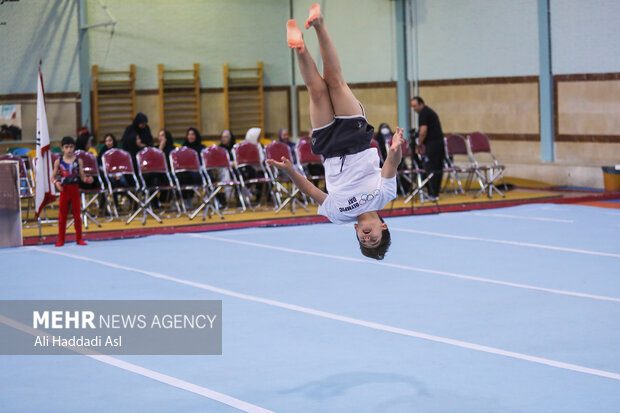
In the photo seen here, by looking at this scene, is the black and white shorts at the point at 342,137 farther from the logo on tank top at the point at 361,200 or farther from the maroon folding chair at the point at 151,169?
the maroon folding chair at the point at 151,169

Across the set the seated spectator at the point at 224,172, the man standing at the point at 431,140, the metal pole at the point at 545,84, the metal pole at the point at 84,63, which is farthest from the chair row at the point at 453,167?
the metal pole at the point at 84,63

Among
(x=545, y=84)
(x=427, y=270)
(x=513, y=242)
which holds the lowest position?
(x=427, y=270)

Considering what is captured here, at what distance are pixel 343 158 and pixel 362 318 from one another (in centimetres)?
189

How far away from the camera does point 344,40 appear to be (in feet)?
68.7

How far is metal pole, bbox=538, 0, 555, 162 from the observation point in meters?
16.2

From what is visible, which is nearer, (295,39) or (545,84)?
(295,39)

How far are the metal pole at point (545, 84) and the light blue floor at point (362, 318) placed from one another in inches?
171

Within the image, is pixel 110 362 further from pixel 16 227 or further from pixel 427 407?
pixel 16 227

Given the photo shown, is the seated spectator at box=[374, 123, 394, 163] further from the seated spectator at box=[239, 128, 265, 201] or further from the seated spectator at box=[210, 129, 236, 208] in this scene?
the seated spectator at box=[210, 129, 236, 208]

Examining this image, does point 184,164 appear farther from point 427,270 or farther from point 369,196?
point 369,196

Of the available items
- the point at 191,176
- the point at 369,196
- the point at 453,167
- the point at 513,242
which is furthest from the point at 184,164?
the point at 369,196

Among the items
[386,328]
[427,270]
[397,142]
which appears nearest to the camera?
[397,142]

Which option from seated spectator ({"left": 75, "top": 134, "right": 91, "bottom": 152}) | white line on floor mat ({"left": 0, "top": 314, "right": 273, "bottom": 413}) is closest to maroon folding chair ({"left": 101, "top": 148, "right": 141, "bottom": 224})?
seated spectator ({"left": 75, "top": 134, "right": 91, "bottom": 152})

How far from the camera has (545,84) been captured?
53.8ft
